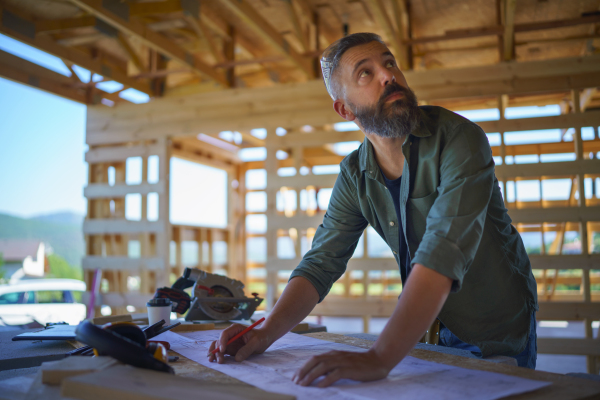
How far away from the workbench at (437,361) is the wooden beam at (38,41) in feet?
11.4

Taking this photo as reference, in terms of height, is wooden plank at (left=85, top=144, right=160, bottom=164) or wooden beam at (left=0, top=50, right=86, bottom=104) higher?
wooden beam at (left=0, top=50, right=86, bottom=104)

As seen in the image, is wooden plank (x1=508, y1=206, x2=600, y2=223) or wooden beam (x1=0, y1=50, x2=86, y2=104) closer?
wooden plank (x1=508, y1=206, x2=600, y2=223)

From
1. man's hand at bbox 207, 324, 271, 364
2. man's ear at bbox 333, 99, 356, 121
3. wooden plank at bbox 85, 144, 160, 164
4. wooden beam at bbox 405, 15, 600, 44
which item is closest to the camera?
man's hand at bbox 207, 324, 271, 364

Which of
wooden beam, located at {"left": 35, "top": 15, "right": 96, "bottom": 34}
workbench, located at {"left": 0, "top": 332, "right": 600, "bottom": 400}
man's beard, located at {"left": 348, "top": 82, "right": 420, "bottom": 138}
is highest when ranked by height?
wooden beam, located at {"left": 35, "top": 15, "right": 96, "bottom": 34}

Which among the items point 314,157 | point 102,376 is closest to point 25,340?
point 102,376

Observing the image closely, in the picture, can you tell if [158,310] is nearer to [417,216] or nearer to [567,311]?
[417,216]

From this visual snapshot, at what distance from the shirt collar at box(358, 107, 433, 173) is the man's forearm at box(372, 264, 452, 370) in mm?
417

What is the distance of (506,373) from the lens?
90 cm

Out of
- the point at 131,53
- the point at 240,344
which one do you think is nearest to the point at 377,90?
the point at 240,344

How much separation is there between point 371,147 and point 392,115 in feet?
0.55

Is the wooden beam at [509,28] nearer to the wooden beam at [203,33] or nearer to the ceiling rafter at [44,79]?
the wooden beam at [203,33]

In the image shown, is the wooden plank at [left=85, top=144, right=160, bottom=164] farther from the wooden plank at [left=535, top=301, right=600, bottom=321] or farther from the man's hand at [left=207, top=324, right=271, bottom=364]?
the man's hand at [left=207, top=324, right=271, bottom=364]

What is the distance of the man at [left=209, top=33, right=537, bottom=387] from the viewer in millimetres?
955

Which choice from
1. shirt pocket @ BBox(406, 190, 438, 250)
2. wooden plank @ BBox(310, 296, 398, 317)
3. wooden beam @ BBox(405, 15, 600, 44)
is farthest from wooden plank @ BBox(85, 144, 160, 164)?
shirt pocket @ BBox(406, 190, 438, 250)
